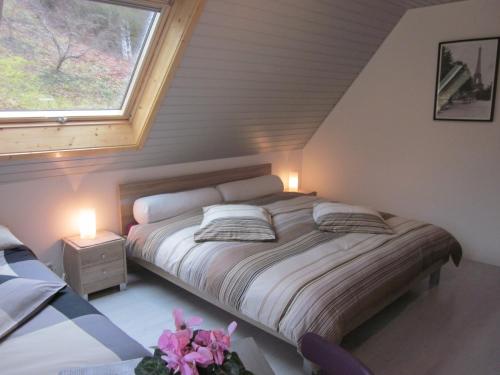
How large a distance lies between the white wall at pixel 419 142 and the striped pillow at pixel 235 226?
5.65 feet

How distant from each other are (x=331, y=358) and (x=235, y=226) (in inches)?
59.7

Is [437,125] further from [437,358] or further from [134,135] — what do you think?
[134,135]

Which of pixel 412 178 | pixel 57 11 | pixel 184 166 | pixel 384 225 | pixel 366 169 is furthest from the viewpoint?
pixel 366 169

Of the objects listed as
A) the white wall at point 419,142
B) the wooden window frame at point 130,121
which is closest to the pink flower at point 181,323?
the wooden window frame at point 130,121

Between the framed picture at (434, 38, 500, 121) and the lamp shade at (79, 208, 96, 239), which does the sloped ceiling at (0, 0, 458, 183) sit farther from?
the framed picture at (434, 38, 500, 121)

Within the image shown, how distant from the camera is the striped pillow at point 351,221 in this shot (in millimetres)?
2834

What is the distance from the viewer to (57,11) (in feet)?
7.14

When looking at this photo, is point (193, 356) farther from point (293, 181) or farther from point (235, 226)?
point (293, 181)

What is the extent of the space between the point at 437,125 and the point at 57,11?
10.1 ft

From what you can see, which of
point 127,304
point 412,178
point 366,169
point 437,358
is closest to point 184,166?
point 127,304

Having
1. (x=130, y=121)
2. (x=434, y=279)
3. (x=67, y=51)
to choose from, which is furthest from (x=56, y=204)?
(x=434, y=279)

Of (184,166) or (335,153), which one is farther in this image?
(335,153)

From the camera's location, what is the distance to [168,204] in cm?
318

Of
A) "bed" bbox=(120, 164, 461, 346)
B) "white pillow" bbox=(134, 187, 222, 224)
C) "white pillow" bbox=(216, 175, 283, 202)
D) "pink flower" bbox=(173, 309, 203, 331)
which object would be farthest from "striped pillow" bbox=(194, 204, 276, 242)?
"pink flower" bbox=(173, 309, 203, 331)
